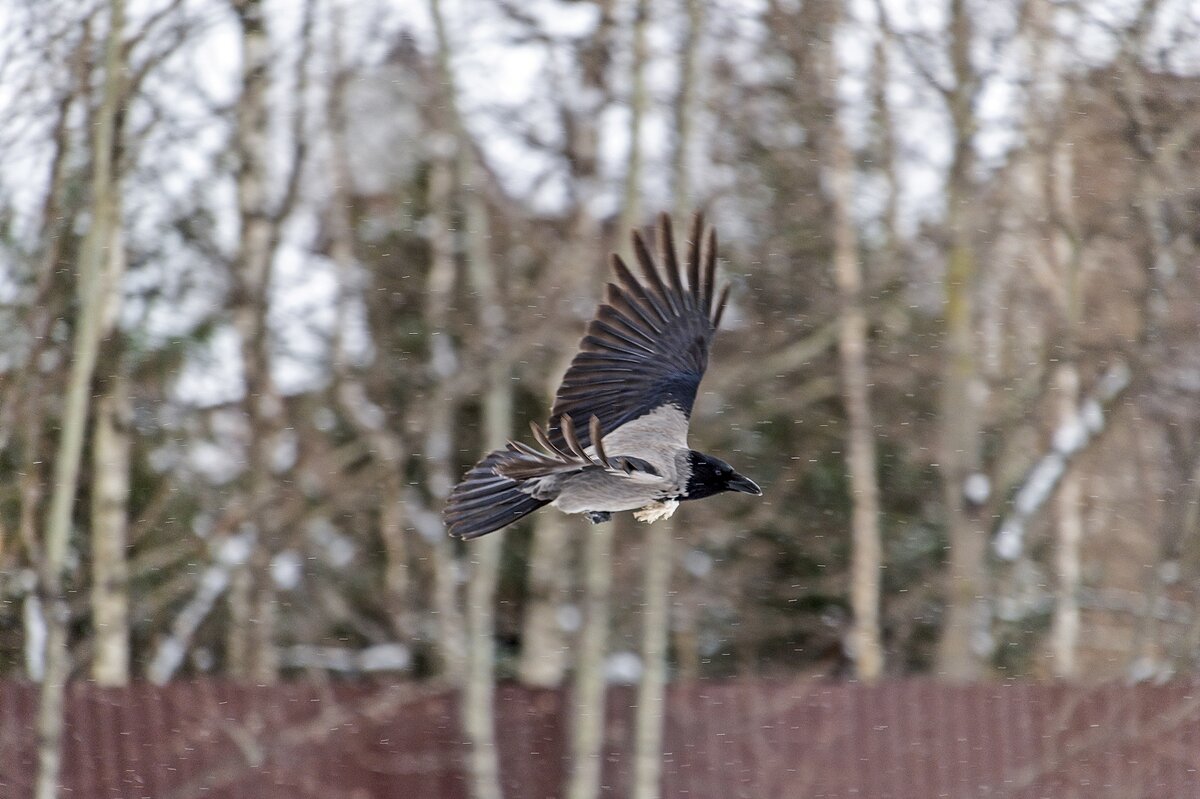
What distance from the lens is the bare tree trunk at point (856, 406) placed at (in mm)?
9781

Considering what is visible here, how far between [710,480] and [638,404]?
0.62 meters

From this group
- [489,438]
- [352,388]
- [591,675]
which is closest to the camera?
[591,675]

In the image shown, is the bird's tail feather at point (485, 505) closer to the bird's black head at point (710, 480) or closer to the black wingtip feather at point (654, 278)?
the bird's black head at point (710, 480)

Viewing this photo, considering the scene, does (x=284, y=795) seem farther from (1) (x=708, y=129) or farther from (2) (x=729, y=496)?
(1) (x=708, y=129)

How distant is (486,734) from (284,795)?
1.03 metres

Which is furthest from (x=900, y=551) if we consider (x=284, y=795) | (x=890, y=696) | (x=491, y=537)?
(x=284, y=795)

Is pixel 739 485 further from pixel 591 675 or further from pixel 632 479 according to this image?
pixel 591 675

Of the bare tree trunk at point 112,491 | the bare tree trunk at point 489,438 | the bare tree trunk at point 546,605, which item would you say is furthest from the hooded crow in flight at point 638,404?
the bare tree trunk at point 112,491

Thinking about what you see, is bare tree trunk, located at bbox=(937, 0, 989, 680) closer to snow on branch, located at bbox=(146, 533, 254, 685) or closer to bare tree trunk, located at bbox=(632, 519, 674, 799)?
bare tree trunk, located at bbox=(632, 519, 674, 799)

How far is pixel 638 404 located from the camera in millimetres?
5367

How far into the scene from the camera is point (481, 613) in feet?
25.0

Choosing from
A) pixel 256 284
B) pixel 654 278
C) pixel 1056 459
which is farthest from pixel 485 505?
pixel 1056 459

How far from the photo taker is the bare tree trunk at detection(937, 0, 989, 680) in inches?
361

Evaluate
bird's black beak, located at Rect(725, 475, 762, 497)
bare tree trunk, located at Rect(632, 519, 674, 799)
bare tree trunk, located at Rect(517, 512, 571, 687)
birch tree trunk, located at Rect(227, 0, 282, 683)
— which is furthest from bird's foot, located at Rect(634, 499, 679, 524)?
birch tree trunk, located at Rect(227, 0, 282, 683)
